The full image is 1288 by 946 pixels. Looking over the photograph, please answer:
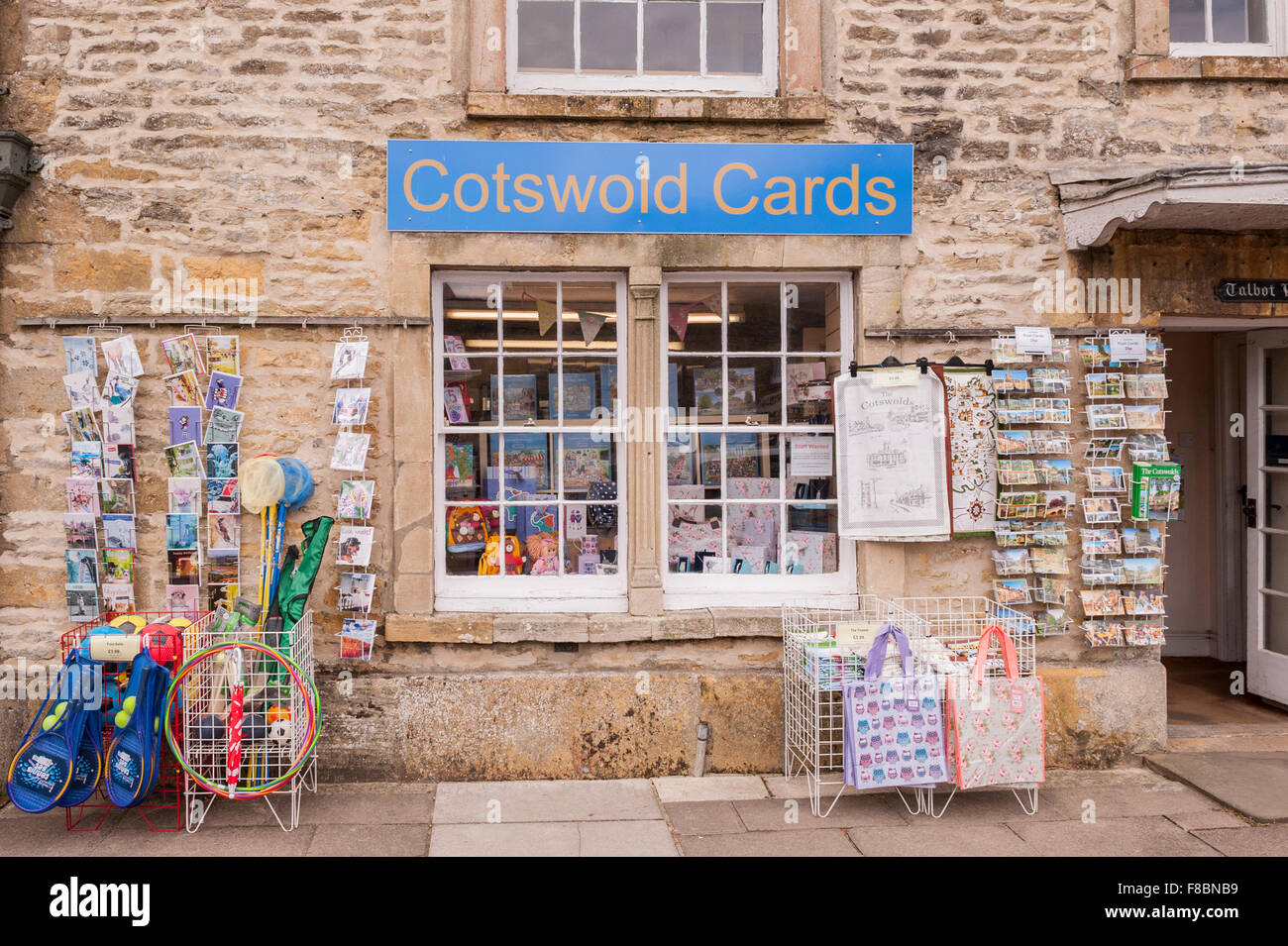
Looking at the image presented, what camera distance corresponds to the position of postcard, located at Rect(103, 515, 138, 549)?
5.19 metres

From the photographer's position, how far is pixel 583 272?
18.2ft

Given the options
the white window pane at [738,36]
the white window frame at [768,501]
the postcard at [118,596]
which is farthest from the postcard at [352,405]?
the white window pane at [738,36]

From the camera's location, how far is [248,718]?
4.71 meters

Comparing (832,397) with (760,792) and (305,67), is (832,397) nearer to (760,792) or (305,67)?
(760,792)

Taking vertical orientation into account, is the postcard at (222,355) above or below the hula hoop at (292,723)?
above

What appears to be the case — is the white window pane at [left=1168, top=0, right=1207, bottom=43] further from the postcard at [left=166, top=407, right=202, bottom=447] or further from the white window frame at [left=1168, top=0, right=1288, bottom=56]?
the postcard at [left=166, top=407, right=202, bottom=447]

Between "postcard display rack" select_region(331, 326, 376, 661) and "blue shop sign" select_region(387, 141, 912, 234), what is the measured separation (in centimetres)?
79

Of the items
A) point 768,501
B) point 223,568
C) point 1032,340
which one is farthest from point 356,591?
point 1032,340

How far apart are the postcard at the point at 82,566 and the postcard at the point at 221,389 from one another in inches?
38.7

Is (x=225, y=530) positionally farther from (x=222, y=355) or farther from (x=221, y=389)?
(x=222, y=355)

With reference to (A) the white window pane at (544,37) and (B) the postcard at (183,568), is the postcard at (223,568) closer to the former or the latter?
(B) the postcard at (183,568)

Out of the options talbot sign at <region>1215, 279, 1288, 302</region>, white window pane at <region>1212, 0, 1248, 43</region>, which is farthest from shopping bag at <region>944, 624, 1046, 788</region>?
white window pane at <region>1212, 0, 1248, 43</region>

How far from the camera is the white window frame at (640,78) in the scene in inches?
216

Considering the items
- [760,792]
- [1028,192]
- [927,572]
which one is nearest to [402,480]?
[760,792]
